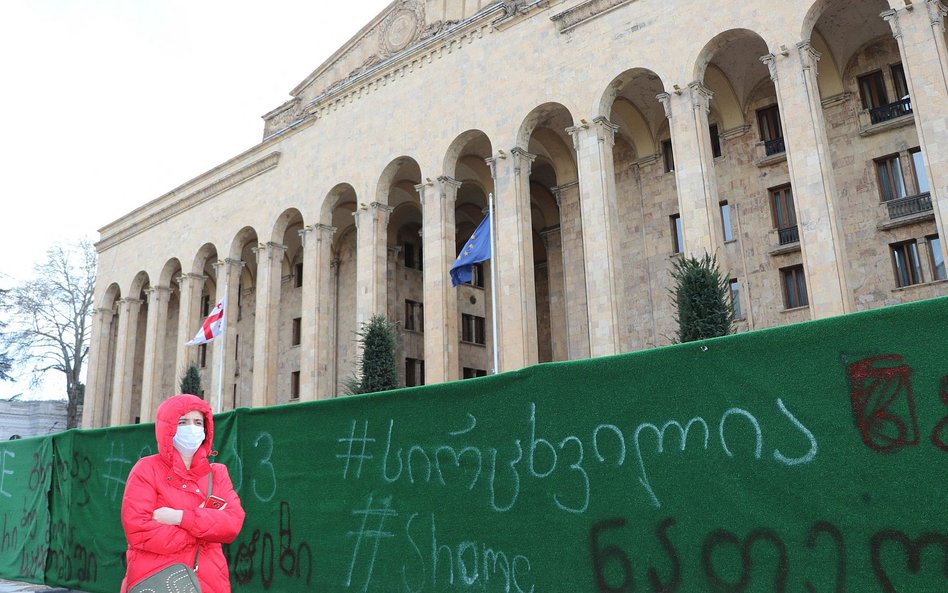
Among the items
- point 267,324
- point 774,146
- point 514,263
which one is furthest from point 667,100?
point 267,324

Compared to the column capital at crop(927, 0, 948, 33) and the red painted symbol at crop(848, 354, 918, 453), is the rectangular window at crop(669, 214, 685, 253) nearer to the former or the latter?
the column capital at crop(927, 0, 948, 33)

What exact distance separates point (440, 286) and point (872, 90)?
15.4 metres

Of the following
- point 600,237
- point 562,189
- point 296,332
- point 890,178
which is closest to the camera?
point 600,237

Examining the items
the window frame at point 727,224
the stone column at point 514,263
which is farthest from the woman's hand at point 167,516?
the window frame at point 727,224

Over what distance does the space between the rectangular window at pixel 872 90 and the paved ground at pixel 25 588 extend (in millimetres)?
24316

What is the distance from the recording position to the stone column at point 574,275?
1064 inches

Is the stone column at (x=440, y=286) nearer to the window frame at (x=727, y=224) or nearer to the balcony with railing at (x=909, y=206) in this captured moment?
the window frame at (x=727, y=224)

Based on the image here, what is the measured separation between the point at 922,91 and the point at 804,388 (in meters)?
16.7

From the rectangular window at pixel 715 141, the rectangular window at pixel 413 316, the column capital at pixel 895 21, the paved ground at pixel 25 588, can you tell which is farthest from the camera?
the rectangular window at pixel 413 316

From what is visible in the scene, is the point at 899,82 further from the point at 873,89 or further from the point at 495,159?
the point at 495,159

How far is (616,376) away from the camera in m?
4.71

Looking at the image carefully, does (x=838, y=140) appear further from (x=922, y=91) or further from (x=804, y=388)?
(x=804, y=388)

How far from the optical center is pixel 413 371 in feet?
114

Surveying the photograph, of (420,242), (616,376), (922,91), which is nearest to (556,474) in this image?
(616,376)
